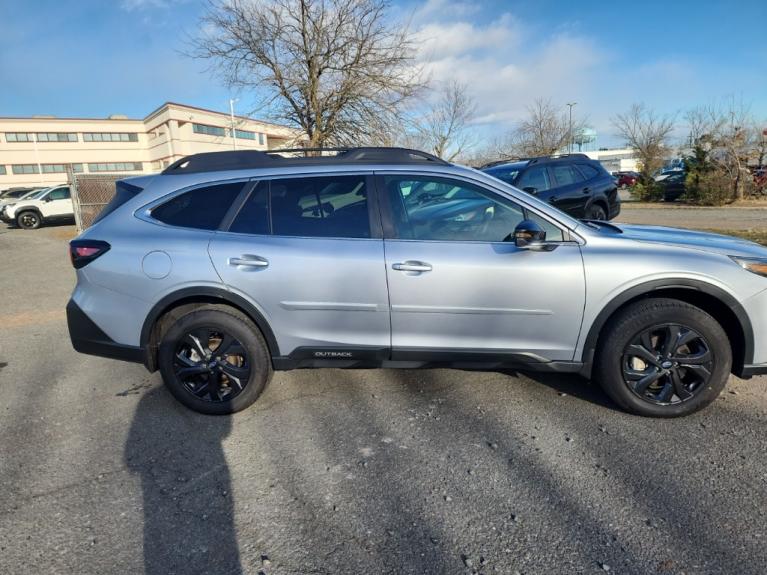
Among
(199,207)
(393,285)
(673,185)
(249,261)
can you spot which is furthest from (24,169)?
(393,285)

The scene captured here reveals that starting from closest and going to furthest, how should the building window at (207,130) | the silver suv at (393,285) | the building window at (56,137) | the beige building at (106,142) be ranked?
the silver suv at (393,285) → the beige building at (106,142) → the building window at (207,130) → the building window at (56,137)

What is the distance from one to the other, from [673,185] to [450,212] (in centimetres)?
2266

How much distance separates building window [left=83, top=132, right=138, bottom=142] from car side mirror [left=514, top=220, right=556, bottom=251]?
64384 millimetres

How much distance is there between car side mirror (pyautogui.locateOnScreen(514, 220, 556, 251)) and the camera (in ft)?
9.43

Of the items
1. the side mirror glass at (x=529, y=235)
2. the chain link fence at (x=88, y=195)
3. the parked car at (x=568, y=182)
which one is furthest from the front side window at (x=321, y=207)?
the chain link fence at (x=88, y=195)

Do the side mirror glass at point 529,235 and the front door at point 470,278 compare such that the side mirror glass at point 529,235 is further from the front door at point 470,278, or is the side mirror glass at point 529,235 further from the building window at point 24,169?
the building window at point 24,169

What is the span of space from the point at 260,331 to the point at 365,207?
43.6 inches

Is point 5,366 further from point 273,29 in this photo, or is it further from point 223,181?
point 273,29

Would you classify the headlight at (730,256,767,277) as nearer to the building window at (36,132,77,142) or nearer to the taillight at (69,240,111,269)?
the taillight at (69,240,111,269)

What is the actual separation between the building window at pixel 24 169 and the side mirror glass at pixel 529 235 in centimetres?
6515

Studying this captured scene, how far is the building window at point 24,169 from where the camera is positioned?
172ft

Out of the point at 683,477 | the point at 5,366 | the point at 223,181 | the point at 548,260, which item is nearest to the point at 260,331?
the point at 223,181

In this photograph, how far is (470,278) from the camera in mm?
2990

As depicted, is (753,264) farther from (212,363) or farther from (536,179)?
(536,179)
